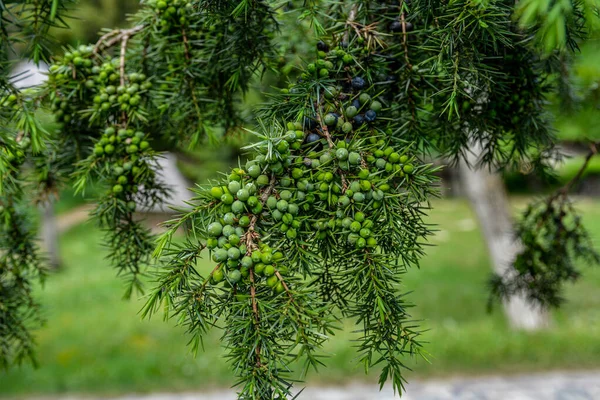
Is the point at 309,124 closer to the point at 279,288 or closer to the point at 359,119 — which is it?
the point at 359,119

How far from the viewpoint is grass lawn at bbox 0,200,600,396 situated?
13.0 feet

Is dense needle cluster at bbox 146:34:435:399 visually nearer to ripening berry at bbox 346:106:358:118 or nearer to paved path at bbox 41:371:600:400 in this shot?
ripening berry at bbox 346:106:358:118

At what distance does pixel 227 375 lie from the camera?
3986 mm

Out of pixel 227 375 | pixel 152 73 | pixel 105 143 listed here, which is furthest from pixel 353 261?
pixel 227 375

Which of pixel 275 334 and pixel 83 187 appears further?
pixel 83 187

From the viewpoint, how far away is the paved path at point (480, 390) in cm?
360

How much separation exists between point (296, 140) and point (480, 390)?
3.51m

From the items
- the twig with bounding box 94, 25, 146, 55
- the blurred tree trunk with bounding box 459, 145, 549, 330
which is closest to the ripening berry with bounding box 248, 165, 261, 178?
the twig with bounding box 94, 25, 146, 55

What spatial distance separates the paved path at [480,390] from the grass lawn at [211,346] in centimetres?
10

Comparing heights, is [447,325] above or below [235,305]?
above

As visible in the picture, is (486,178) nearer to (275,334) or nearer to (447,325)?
(447,325)

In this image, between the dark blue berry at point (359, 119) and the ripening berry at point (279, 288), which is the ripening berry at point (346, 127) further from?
the ripening berry at point (279, 288)

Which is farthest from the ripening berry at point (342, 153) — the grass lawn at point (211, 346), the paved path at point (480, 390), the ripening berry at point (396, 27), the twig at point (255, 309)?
the paved path at point (480, 390)

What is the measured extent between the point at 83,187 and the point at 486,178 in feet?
14.4
